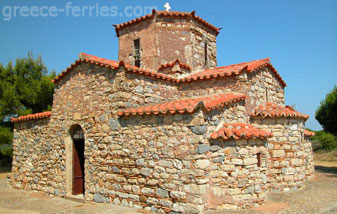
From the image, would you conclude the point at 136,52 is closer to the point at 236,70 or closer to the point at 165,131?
the point at 236,70

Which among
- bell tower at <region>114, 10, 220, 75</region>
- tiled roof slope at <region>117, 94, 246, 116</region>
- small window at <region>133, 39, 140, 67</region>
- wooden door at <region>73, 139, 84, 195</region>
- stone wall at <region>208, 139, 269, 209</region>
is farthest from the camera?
small window at <region>133, 39, 140, 67</region>

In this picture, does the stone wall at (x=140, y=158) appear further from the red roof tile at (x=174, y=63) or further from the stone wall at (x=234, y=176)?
the red roof tile at (x=174, y=63)

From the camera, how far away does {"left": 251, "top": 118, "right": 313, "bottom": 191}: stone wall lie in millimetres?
7844

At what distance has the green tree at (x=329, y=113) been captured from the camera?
15.4 m

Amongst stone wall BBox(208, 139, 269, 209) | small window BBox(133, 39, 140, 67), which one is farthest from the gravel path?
small window BBox(133, 39, 140, 67)

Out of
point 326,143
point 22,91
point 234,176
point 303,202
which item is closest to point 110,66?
point 234,176

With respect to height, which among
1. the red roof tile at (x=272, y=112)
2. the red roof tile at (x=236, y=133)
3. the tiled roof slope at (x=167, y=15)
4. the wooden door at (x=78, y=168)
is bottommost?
the wooden door at (x=78, y=168)

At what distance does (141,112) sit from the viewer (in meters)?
6.46

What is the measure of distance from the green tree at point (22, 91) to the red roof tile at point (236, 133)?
1249 cm

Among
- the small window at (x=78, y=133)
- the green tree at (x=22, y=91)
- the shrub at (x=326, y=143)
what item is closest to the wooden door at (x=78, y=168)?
the small window at (x=78, y=133)

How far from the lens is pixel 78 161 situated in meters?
8.55

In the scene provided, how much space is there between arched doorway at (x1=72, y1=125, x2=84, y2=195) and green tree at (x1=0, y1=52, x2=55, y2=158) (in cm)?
810

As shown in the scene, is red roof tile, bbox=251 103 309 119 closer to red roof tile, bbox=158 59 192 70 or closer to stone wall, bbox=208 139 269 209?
stone wall, bbox=208 139 269 209

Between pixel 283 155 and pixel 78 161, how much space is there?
643 cm
